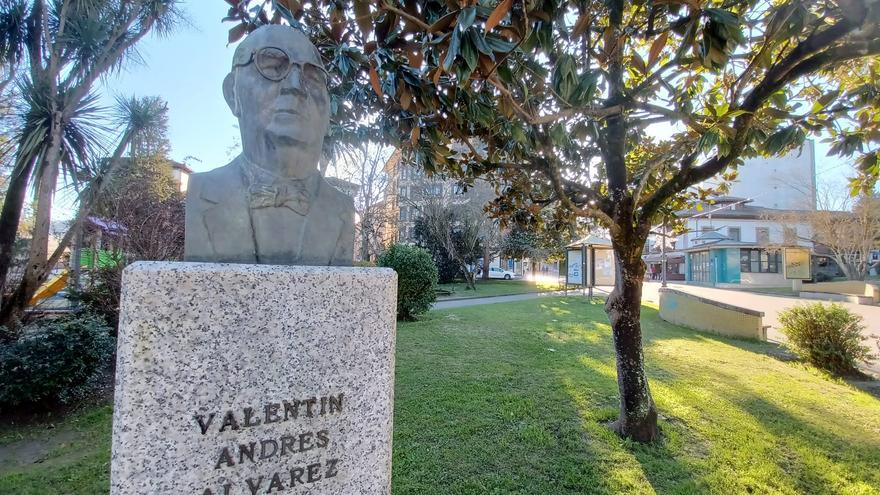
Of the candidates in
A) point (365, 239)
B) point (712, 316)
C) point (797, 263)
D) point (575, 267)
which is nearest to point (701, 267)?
point (797, 263)

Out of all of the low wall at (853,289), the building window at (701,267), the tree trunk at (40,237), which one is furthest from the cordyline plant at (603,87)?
the building window at (701,267)

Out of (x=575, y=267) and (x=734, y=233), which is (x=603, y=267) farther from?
(x=734, y=233)

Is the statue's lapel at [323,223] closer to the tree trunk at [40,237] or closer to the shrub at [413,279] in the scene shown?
the tree trunk at [40,237]

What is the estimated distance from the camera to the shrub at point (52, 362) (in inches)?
157

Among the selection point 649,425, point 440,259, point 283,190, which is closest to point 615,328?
point 649,425

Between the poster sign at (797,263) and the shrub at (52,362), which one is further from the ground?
the poster sign at (797,263)

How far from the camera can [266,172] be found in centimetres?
171

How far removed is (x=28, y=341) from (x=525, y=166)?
533 cm

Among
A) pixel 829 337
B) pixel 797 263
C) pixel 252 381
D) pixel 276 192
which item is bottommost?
pixel 829 337

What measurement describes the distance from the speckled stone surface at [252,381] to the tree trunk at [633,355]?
108 inches

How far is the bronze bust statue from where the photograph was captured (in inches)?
64.5

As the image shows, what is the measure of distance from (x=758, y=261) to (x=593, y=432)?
30385 mm

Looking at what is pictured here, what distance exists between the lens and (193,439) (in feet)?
4.33

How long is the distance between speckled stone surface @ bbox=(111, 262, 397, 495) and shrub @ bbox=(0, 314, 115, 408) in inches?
164
